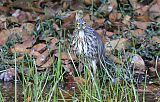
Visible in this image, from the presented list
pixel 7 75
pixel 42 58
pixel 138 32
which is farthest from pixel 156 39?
pixel 7 75

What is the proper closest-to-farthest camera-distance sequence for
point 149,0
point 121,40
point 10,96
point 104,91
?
1. point 104,91
2. point 10,96
3. point 121,40
4. point 149,0

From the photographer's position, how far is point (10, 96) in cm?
722

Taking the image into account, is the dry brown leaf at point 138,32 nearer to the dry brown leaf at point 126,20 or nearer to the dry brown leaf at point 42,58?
the dry brown leaf at point 126,20

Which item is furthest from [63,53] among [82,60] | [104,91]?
[104,91]

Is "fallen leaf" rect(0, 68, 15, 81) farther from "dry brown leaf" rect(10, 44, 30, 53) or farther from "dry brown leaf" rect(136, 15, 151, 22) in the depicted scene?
"dry brown leaf" rect(136, 15, 151, 22)

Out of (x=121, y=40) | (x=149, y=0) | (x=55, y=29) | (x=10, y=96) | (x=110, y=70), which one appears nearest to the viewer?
(x=10, y=96)

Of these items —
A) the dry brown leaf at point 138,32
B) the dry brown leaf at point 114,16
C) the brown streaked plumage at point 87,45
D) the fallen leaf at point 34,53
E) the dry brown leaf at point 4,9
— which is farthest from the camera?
the dry brown leaf at point 4,9

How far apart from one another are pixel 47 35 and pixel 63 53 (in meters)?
0.88

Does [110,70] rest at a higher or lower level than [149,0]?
lower

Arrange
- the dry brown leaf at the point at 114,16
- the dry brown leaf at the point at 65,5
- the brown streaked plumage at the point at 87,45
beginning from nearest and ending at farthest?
the brown streaked plumage at the point at 87,45, the dry brown leaf at the point at 114,16, the dry brown leaf at the point at 65,5

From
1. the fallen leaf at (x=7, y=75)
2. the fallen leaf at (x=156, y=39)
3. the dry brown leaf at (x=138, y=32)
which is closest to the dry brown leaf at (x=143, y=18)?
the dry brown leaf at (x=138, y=32)

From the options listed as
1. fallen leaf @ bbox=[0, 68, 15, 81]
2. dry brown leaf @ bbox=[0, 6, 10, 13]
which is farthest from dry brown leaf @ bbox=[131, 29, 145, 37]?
fallen leaf @ bbox=[0, 68, 15, 81]

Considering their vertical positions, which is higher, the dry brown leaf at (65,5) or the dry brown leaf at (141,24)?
the dry brown leaf at (65,5)

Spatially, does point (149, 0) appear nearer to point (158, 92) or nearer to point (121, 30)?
point (121, 30)
